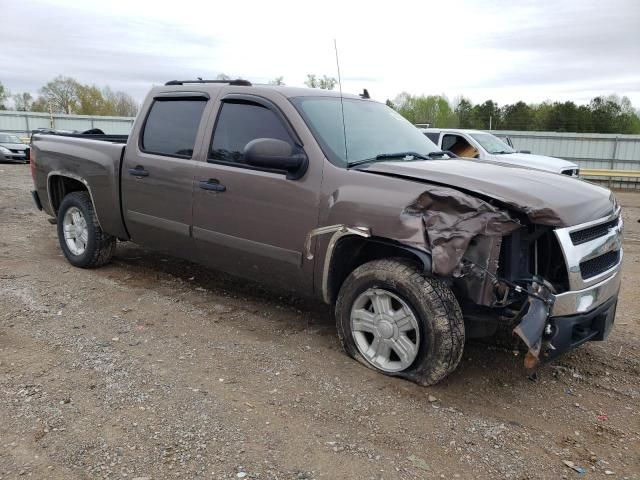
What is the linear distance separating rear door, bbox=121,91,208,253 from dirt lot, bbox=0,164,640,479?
0.68 metres

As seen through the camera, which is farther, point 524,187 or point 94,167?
point 94,167

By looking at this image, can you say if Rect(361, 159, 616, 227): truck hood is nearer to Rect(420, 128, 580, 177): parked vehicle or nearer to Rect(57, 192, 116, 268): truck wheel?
Rect(57, 192, 116, 268): truck wheel

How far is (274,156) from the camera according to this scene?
3695 millimetres

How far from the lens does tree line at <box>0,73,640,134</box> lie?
37781 mm

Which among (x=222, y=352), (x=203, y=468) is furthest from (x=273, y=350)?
(x=203, y=468)

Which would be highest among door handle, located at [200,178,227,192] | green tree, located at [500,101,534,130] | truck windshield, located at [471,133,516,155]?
green tree, located at [500,101,534,130]

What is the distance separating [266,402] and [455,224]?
1.55m

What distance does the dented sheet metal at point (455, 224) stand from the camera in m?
3.03

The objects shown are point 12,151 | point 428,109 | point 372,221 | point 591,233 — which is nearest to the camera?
point 591,233

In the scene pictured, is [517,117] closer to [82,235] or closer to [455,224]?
[82,235]

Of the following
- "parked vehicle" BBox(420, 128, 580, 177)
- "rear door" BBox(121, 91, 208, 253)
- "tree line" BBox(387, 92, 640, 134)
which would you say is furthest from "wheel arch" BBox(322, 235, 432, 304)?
"tree line" BBox(387, 92, 640, 134)

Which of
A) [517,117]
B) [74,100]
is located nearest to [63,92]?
[74,100]

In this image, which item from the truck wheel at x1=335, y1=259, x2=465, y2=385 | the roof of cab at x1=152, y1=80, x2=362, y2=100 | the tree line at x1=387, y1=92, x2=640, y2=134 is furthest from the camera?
the tree line at x1=387, y1=92, x2=640, y2=134

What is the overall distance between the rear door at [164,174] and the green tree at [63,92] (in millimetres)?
65089
